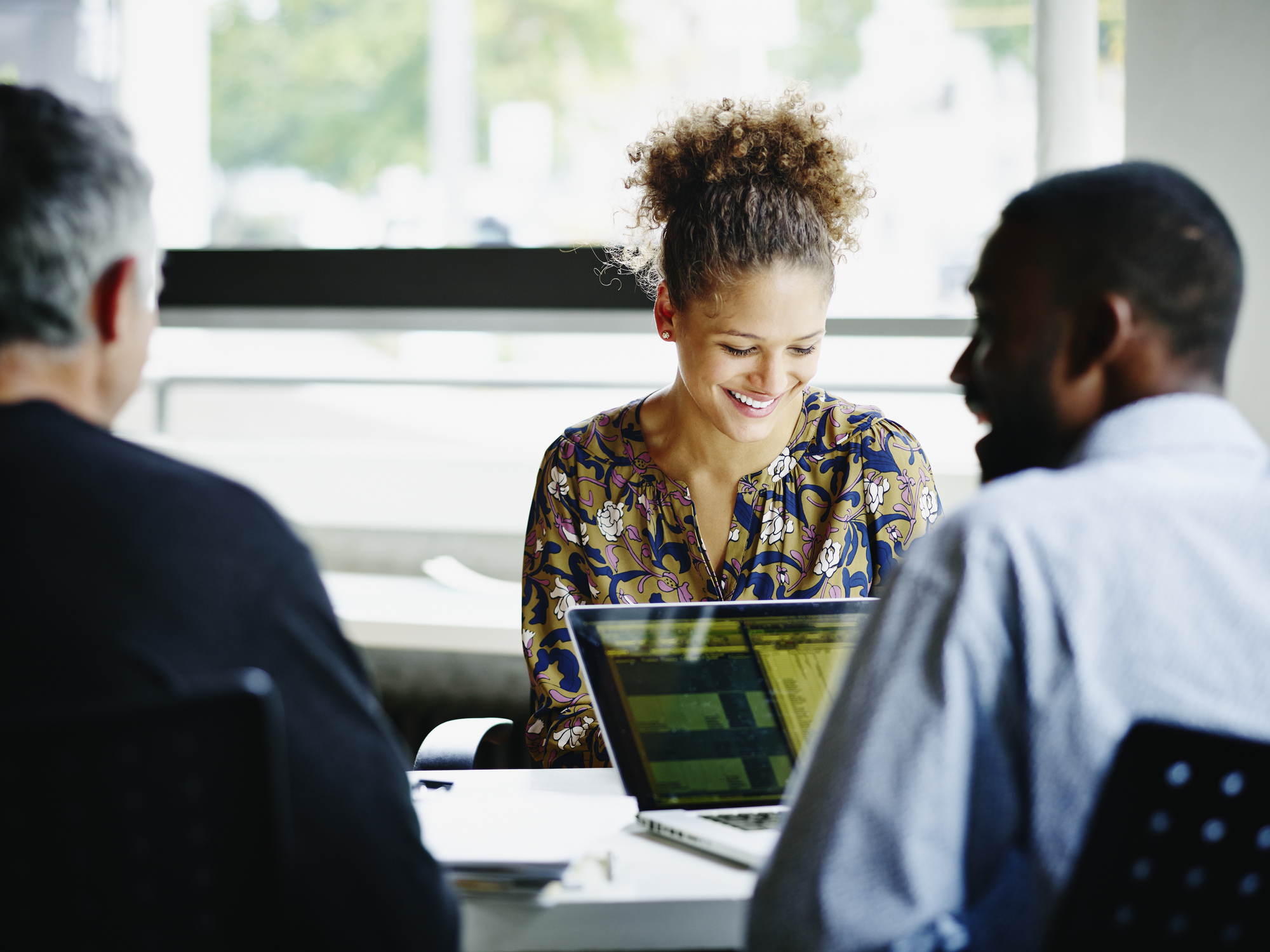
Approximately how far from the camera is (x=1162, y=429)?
84cm

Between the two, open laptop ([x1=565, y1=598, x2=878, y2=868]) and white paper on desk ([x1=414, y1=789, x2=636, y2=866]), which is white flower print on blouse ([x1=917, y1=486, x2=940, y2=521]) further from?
white paper on desk ([x1=414, y1=789, x2=636, y2=866])

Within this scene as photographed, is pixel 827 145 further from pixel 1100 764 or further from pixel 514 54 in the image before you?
pixel 514 54

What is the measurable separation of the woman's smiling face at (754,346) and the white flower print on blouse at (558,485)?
0.81ft

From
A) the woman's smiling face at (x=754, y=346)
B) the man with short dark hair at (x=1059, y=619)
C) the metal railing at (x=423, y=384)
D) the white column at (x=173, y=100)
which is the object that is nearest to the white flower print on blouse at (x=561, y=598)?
the woman's smiling face at (x=754, y=346)

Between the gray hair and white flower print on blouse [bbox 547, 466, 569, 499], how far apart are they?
992 millimetres

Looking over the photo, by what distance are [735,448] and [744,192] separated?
40 cm

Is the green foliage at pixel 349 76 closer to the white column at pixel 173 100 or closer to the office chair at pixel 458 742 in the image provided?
the white column at pixel 173 100

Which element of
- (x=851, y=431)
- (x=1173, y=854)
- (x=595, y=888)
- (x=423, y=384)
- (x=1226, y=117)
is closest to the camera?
(x=1173, y=854)

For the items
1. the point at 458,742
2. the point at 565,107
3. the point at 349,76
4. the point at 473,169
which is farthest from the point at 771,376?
the point at 349,76

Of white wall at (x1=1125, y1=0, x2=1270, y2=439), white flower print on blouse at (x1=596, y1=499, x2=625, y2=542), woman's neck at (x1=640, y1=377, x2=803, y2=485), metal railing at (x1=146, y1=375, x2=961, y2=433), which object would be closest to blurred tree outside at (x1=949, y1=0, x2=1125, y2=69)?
white wall at (x1=1125, y1=0, x2=1270, y2=439)

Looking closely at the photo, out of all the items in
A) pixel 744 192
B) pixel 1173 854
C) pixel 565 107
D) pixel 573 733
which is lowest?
pixel 573 733

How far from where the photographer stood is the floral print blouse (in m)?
1.81

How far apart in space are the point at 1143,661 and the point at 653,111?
1.51m

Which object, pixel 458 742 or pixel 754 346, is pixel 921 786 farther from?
pixel 754 346
